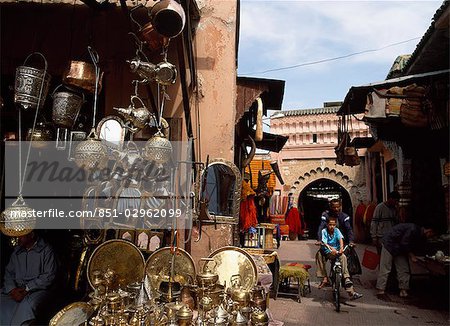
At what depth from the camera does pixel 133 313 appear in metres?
2.92

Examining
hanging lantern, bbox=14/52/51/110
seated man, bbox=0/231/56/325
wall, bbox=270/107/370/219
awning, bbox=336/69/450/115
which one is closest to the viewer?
hanging lantern, bbox=14/52/51/110

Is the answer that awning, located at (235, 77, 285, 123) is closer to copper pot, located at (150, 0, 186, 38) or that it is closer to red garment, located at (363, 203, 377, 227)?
copper pot, located at (150, 0, 186, 38)

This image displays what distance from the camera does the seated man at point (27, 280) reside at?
3490mm

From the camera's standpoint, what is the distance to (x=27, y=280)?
3660 millimetres

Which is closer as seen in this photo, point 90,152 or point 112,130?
point 90,152

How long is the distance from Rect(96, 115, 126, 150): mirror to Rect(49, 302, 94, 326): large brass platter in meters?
1.39

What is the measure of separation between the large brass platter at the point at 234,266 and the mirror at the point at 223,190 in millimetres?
375

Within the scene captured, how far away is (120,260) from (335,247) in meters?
3.67

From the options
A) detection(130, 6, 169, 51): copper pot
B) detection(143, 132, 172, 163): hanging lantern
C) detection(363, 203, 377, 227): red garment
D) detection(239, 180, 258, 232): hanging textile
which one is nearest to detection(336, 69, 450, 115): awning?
detection(239, 180, 258, 232): hanging textile

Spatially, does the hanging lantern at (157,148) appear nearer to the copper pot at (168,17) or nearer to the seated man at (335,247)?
the copper pot at (168,17)

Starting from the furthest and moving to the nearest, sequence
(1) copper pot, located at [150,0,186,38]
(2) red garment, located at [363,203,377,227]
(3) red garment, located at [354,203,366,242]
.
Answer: (3) red garment, located at [354,203,366,242] → (2) red garment, located at [363,203,377,227] → (1) copper pot, located at [150,0,186,38]

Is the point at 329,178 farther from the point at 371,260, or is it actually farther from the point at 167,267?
the point at 167,267

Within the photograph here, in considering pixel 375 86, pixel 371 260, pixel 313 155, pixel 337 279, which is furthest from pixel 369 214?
pixel 375 86

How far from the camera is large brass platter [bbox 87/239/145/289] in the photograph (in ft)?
12.0
